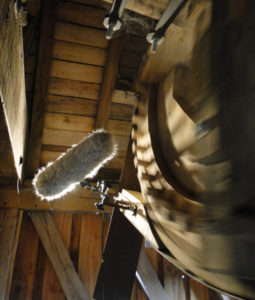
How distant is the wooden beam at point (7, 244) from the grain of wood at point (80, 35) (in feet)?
5.83

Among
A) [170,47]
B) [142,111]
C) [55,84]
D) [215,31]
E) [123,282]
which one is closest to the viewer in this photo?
[215,31]

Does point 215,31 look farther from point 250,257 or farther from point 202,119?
point 250,257

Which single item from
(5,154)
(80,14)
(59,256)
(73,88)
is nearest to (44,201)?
(59,256)

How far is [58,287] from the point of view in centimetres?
257

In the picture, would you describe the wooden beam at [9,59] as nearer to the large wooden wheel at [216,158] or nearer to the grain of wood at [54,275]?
the large wooden wheel at [216,158]

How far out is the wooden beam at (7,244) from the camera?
7.62ft

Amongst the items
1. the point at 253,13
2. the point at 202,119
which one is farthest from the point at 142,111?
the point at 253,13

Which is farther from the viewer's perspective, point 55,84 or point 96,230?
point 96,230

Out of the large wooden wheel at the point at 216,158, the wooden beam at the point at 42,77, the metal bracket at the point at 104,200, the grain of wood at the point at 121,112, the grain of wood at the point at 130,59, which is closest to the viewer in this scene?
the large wooden wheel at the point at 216,158

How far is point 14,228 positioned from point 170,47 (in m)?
2.40

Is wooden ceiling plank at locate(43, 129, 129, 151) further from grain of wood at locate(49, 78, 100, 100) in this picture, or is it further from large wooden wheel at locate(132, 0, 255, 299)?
large wooden wheel at locate(132, 0, 255, 299)

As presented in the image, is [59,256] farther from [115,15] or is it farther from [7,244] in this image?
[115,15]

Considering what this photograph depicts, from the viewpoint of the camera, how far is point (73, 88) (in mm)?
2434

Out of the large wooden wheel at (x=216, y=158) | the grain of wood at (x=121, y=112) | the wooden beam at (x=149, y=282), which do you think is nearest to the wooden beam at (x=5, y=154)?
the large wooden wheel at (x=216, y=158)
